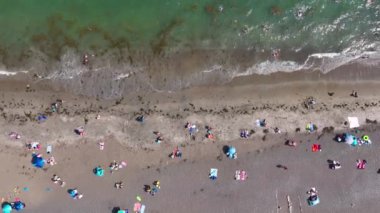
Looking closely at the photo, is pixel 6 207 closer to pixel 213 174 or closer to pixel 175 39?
pixel 213 174

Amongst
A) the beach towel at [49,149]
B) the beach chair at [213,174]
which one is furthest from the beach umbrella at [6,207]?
Result: the beach chair at [213,174]

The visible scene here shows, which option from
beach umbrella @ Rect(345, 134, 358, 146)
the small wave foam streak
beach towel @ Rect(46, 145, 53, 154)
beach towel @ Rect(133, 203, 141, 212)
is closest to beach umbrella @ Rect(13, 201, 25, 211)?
beach towel @ Rect(46, 145, 53, 154)

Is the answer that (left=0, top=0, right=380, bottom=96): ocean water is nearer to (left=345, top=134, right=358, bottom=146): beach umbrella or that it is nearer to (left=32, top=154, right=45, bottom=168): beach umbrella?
(left=345, top=134, right=358, bottom=146): beach umbrella

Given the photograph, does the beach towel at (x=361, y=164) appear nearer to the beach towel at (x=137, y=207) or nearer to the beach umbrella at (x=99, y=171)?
the beach towel at (x=137, y=207)

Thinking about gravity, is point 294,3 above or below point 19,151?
above

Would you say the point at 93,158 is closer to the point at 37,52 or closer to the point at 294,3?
the point at 37,52

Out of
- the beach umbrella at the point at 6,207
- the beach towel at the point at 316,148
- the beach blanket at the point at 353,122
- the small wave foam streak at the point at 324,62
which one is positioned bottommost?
the beach umbrella at the point at 6,207

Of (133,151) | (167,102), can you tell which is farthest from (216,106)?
(133,151)
